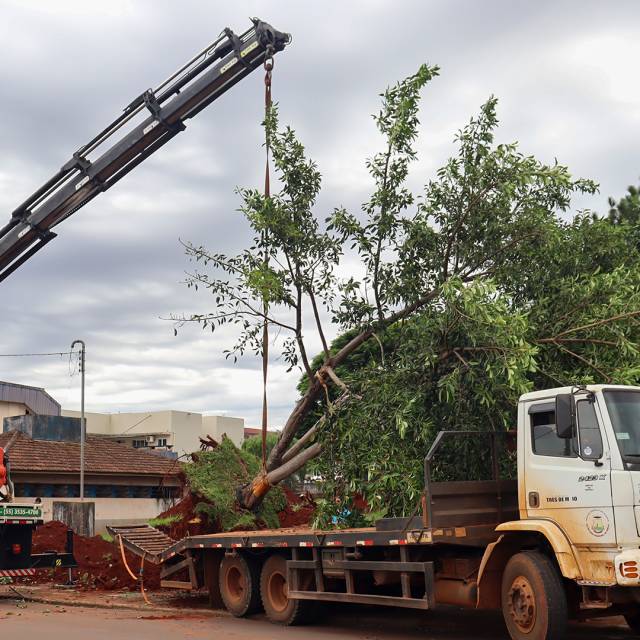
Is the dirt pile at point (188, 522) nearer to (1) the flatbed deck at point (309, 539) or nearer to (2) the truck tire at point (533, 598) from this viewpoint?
(1) the flatbed deck at point (309, 539)

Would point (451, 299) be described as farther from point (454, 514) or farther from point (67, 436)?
point (67, 436)

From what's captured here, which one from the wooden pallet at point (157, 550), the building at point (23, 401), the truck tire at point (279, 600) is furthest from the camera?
the building at point (23, 401)

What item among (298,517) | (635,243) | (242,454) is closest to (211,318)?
(242,454)

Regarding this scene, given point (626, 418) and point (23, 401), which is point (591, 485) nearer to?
point (626, 418)

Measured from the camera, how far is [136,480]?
3881cm

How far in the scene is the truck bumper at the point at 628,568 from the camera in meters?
8.47

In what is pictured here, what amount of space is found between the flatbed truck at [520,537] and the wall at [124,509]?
24659 mm

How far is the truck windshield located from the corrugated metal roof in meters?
45.5

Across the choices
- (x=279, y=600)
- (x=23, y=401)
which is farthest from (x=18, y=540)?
(x=23, y=401)

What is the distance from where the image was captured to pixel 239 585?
46.3ft

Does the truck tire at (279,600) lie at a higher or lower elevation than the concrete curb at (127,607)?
higher

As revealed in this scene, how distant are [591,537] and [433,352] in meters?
4.01

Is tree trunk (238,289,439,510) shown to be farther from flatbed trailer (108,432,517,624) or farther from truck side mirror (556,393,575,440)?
truck side mirror (556,393,575,440)

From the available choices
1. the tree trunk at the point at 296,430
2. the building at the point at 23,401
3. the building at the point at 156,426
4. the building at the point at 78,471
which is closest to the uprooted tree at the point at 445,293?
the tree trunk at the point at 296,430
